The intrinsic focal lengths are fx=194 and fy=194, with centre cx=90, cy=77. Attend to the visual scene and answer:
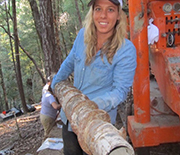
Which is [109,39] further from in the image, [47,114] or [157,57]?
[47,114]

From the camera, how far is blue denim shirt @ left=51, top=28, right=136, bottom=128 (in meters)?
1.66

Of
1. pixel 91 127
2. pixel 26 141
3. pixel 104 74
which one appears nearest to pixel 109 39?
pixel 104 74

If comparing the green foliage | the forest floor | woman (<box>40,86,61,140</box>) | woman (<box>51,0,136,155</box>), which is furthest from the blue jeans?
the green foliage

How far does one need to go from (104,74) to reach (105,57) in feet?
0.53

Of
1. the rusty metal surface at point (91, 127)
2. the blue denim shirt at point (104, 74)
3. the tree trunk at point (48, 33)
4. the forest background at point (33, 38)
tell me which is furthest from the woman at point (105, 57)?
the forest background at point (33, 38)

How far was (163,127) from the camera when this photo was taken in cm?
267

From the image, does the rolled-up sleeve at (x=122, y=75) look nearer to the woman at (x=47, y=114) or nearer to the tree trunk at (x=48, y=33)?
the woman at (x=47, y=114)

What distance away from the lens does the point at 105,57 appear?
5.95 feet

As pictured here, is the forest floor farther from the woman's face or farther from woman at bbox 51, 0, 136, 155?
the woman's face

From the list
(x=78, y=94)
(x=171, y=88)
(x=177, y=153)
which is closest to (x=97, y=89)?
(x=78, y=94)

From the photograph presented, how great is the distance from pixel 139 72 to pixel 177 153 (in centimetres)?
178

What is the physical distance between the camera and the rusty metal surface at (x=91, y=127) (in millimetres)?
1054

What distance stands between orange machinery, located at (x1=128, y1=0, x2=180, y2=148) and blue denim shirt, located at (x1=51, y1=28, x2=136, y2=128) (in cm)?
88

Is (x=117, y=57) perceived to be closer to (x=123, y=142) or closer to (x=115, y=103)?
(x=115, y=103)
